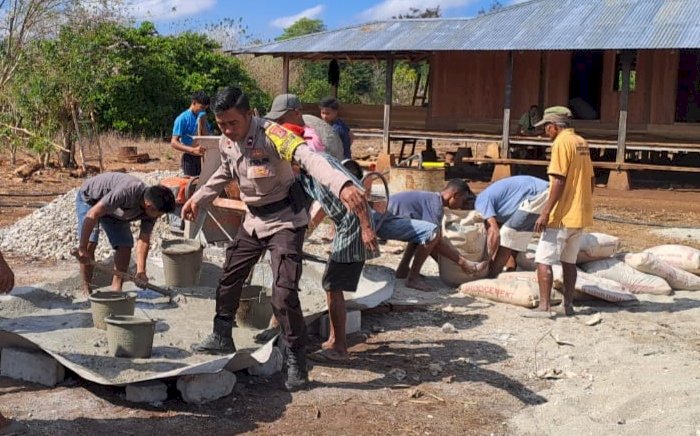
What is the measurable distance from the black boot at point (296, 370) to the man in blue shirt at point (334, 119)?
383 centimetres

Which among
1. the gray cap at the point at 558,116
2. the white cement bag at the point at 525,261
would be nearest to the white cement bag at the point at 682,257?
the white cement bag at the point at 525,261

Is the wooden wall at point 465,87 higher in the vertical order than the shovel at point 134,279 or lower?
higher

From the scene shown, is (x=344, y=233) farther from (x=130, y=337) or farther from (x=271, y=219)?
(x=130, y=337)

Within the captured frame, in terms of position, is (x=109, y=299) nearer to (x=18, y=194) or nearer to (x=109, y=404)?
(x=109, y=404)

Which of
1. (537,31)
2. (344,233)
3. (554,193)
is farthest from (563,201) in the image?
(537,31)

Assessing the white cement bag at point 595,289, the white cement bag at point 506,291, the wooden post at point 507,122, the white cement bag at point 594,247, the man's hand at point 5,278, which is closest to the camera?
the man's hand at point 5,278

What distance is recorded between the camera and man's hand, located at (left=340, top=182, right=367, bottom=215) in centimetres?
416

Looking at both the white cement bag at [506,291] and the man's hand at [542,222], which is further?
the white cement bag at [506,291]

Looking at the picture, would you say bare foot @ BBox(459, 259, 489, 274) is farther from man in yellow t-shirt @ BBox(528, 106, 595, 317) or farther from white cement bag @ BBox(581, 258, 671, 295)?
white cement bag @ BBox(581, 258, 671, 295)

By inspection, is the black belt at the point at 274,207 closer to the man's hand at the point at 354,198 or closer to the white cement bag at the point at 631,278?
the man's hand at the point at 354,198

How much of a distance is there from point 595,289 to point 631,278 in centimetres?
59

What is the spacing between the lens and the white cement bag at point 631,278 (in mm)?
7219

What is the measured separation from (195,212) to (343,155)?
3285mm

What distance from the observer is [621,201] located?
46.0 feet
